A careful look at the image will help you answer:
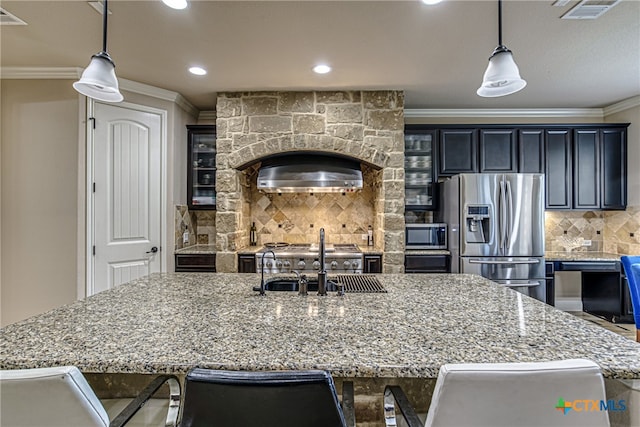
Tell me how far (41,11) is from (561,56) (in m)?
4.02

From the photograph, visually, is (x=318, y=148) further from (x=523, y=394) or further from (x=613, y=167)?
(x=613, y=167)

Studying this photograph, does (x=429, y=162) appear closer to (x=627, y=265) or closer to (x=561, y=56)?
(x=561, y=56)

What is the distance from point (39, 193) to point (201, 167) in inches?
63.1

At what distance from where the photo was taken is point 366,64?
2965 mm

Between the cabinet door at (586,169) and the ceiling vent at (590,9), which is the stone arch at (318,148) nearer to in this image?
the ceiling vent at (590,9)

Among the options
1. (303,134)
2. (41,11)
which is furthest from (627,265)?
(41,11)

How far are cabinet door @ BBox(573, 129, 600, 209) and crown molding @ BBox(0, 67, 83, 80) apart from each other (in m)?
5.55

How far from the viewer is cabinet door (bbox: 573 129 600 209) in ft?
13.2

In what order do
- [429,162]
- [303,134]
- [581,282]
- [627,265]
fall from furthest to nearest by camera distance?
[581,282]
[429,162]
[303,134]
[627,265]

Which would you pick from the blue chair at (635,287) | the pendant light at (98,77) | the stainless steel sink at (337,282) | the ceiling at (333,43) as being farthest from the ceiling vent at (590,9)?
the pendant light at (98,77)

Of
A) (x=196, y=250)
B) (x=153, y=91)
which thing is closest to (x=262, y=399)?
(x=196, y=250)

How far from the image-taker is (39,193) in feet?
10.3

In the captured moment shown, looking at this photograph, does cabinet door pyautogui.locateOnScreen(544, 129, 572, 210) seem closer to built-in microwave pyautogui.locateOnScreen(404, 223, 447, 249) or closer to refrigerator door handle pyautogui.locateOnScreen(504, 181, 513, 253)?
refrigerator door handle pyautogui.locateOnScreen(504, 181, 513, 253)

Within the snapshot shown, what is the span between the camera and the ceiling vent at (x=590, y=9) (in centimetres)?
210
